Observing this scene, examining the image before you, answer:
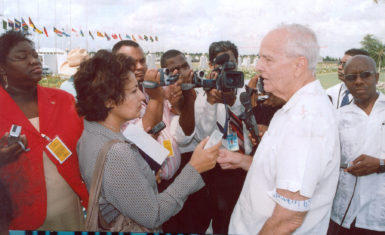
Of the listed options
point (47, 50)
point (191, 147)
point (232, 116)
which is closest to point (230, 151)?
point (232, 116)

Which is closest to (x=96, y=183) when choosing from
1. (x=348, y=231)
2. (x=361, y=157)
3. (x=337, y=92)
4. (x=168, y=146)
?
(x=168, y=146)

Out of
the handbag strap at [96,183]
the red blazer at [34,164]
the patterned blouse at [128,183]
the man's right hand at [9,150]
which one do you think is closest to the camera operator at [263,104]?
the patterned blouse at [128,183]

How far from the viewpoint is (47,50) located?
64.6 inches

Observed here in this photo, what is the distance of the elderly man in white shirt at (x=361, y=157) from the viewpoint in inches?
58.8

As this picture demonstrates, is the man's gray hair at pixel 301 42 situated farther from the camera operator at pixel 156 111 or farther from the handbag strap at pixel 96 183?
the handbag strap at pixel 96 183

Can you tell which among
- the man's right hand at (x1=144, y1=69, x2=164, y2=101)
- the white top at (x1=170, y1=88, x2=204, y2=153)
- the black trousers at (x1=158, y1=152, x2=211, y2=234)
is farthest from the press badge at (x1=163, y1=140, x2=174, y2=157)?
the man's right hand at (x1=144, y1=69, x2=164, y2=101)

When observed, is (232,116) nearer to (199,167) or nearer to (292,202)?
(199,167)

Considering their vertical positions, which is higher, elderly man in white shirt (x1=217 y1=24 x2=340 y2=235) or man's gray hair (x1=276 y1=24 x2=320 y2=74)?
man's gray hair (x1=276 y1=24 x2=320 y2=74)

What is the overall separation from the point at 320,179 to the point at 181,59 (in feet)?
3.54

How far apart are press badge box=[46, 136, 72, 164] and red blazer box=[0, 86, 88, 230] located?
18 millimetres

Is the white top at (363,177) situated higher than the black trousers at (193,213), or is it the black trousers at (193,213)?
the white top at (363,177)

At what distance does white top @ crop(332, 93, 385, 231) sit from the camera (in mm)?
1494

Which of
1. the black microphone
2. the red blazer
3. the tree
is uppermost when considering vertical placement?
the tree

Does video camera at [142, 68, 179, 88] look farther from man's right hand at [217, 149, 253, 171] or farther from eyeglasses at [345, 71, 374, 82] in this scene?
eyeglasses at [345, 71, 374, 82]
